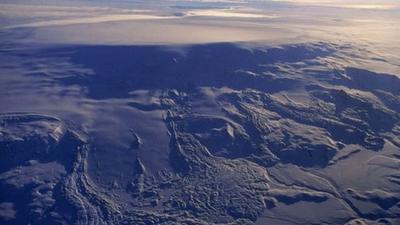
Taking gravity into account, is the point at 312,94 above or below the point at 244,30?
below

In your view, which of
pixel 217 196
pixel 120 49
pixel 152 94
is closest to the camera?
pixel 217 196

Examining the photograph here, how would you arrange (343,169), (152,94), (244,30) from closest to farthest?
(343,169) → (152,94) → (244,30)

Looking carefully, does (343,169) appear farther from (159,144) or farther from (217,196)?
(159,144)

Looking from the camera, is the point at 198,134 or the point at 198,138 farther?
the point at 198,134

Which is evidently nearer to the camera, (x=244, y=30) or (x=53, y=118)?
(x=53, y=118)

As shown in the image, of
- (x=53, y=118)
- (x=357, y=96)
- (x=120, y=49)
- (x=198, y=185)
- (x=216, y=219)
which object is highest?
(x=120, y=49)

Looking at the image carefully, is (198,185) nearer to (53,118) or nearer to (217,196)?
(217,196)

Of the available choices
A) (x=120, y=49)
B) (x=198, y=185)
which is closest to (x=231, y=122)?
(x=198, y=185)

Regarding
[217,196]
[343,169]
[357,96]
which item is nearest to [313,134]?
[343,169]

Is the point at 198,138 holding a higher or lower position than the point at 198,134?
lower
